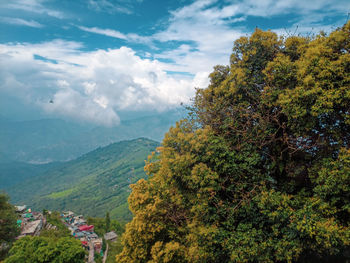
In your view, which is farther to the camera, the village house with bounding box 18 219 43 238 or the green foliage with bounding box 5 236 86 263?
the village house with bounding box 18 219 43 238

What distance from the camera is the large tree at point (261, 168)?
23.7 feet

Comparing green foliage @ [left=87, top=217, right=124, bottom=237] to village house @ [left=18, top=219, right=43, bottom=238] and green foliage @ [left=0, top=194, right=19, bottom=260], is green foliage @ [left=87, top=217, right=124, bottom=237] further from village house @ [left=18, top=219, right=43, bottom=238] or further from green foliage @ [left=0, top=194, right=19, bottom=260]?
green foliage @ [left=0, top=194, right=19, bottom=260]

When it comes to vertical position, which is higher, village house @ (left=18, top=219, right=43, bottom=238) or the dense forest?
the dense forest

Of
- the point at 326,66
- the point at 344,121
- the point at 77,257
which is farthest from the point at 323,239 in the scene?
the point at 77,257

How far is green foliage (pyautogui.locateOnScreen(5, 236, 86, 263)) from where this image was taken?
15.7m

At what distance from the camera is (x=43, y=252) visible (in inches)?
631

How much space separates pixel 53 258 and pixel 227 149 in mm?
17050

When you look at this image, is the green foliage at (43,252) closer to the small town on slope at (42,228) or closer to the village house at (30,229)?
the small town on slope at (42,228)

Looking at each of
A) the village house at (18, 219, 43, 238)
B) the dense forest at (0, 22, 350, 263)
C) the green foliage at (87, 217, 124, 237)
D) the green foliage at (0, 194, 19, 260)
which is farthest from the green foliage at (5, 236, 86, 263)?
the green foliage at (87, 217, 124, 237)

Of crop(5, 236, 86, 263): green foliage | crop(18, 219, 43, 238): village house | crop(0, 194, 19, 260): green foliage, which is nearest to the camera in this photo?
crop(5, 236, 86, 263): green foliage

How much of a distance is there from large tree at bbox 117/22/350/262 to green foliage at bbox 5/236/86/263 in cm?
928

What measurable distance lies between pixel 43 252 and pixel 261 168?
17858mm

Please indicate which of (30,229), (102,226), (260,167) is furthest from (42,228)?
(260,167)

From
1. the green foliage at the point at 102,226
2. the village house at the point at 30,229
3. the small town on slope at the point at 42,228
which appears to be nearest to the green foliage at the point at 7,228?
Result: the small town on slope at the point at 42,228
